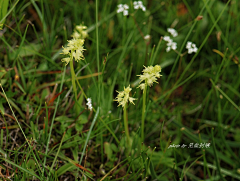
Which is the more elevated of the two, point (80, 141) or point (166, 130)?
point (80, 141)

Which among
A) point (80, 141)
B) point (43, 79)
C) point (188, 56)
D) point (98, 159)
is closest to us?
point (80, 141)

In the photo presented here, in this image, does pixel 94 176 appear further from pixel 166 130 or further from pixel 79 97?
pixel 166 130

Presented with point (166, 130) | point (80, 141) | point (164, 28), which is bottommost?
point (166, 130)

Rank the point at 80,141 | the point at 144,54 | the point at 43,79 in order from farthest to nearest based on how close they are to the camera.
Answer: the point at 144,54 < the point at 43,79 < the point at 80,141

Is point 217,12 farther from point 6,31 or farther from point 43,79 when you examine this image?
point 6,31

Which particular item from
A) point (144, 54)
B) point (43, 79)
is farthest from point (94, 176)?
point (144, 54)

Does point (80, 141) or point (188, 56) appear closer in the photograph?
point (80, 141)
